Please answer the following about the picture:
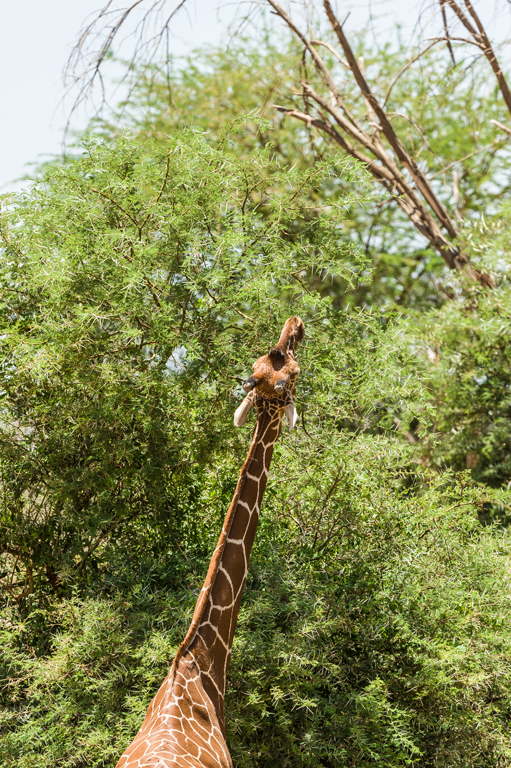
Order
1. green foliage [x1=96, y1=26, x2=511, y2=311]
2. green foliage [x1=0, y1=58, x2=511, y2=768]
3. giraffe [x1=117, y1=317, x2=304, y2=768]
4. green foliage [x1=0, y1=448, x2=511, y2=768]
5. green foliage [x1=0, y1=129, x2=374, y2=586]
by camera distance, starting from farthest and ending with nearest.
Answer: green foliage [x1=96, y1=26, x2=511, y2=311] → green foliage [x1=0, y1=129, x2=374, y2=586] → green foliage [x1=0, y1=58, x2=511, y2=768] → green foliage [x1=0, y1=448, x2=511, y2=768] → giraffe [x1=117, y1=317, x2=304, y2=768]

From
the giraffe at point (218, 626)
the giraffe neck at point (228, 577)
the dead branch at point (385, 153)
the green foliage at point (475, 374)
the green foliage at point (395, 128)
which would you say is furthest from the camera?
the green foliage at point (395, 128)

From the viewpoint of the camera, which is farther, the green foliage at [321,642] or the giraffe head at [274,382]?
the green foliage at [321,642]

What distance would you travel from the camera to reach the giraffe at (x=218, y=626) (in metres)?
2.86

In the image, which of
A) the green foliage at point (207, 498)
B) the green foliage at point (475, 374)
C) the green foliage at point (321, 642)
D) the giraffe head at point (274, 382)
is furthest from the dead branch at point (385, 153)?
the giraffe head at point (274, 382)

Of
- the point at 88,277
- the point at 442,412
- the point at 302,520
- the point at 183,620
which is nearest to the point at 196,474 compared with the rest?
the point at 302,520

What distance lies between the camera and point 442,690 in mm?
4305

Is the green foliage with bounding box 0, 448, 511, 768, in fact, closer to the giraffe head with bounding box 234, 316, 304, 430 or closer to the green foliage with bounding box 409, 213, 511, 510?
the giraffe head with bounding box 234, 316, 304, 430

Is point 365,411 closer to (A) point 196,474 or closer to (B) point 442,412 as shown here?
(A) point 196,474

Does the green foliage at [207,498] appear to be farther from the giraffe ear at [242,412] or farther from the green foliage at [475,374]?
the green foliage at [475,374]

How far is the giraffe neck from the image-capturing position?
3156 millimetres

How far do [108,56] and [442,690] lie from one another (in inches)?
173

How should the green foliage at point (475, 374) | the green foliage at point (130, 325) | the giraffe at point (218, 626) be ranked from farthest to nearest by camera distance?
the green foliage at point (475, 374) → the green foliage at point (130, 325) → the giraffe at point (218, 626)

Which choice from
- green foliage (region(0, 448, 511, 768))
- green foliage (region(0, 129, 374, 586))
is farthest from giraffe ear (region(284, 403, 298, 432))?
green foliage (region(0, 448, 511, 768))

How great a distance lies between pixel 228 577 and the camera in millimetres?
3240
